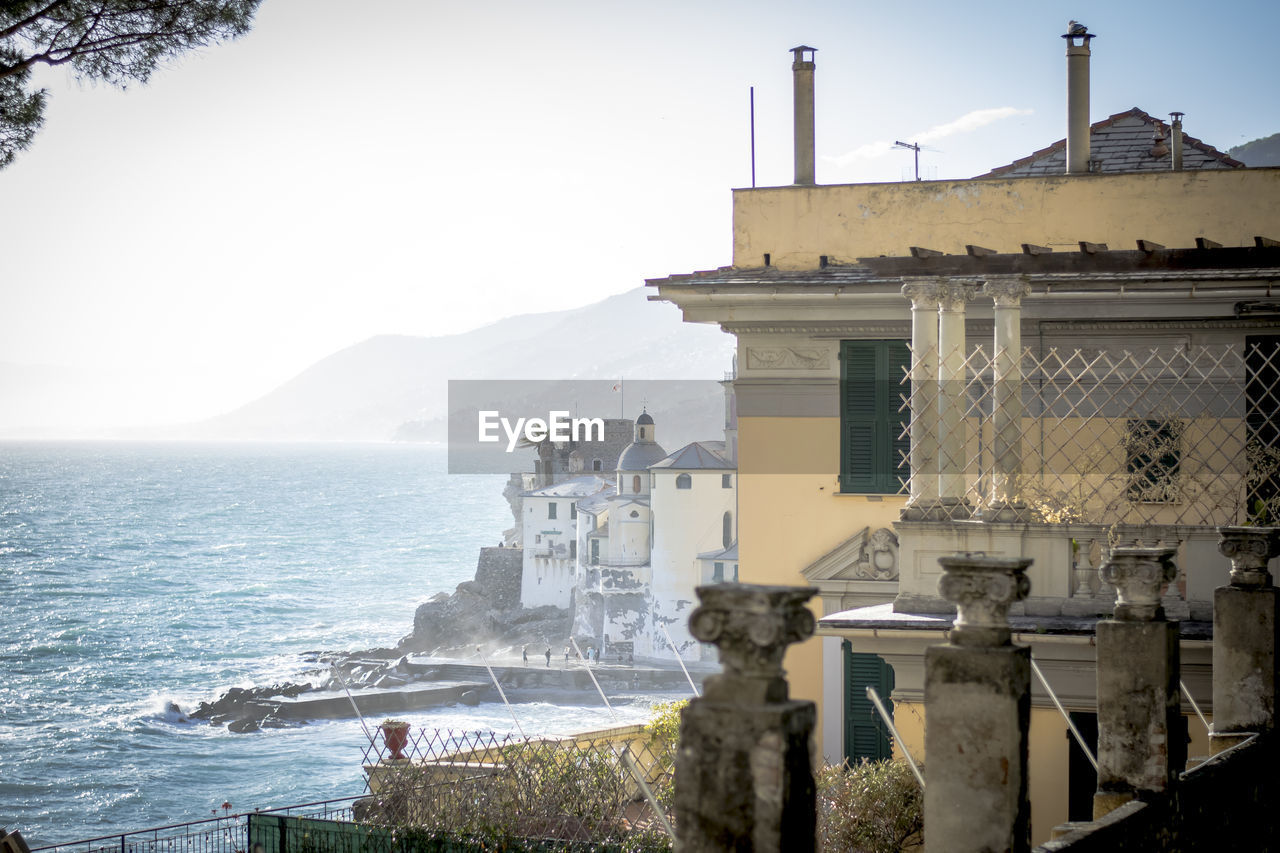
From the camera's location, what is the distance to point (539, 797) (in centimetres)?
1742

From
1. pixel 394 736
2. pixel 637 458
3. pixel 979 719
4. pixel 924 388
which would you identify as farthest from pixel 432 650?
pixel 979 719

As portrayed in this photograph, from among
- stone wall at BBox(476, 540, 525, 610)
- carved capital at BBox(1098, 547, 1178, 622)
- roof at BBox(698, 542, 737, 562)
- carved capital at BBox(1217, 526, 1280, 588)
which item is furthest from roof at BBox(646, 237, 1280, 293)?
stone wall at BBox(476, 540, 525, 610)

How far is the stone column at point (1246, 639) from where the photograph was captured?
10.0m

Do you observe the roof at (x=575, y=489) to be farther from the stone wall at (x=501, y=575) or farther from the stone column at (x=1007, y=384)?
the stone column at (x=1007, y=384)

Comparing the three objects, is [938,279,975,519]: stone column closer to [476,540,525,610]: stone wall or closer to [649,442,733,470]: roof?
[649,442,733,470]: roof

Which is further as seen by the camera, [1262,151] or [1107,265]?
[1262,151]

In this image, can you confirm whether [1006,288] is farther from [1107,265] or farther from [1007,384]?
[1107,265]

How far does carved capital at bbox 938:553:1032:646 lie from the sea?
40672mm

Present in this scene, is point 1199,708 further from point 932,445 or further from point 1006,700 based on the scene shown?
point 1006,700

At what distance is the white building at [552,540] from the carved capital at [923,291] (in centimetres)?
7447

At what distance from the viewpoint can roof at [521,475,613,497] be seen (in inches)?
3467

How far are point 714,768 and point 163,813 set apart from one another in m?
51.8

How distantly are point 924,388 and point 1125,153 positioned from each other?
9.41m

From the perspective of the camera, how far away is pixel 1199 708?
11562 mm
